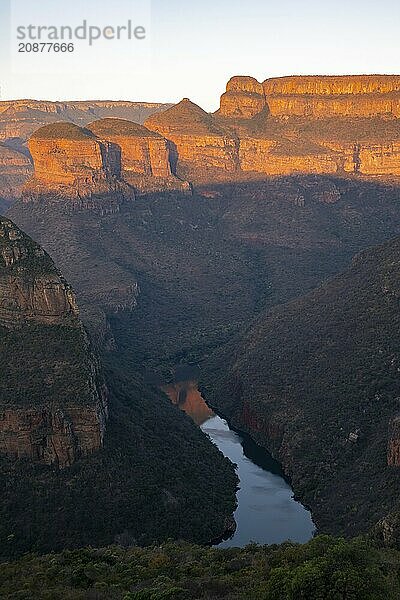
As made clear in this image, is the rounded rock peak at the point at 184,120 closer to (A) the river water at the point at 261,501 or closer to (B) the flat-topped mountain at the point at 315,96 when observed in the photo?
(B) the flat-topped mountain at the point at 315,96

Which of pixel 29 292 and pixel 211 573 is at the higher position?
pixel 29 292

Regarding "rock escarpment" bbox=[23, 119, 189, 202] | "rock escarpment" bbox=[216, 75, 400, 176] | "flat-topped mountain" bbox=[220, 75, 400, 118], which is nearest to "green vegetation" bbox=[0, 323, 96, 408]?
"rock escarpment" bbox=[23, 119, 189, 202]

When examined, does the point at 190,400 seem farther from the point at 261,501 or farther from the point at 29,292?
the point at 29,292

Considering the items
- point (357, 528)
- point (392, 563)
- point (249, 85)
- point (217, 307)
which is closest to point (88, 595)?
point (392, 563)

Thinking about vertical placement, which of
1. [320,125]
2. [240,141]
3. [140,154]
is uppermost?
[320,125]

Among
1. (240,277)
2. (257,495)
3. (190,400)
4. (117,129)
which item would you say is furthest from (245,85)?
(257,495)

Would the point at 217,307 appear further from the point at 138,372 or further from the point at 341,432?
the point at 341,432

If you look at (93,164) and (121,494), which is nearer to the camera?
(121,494)
